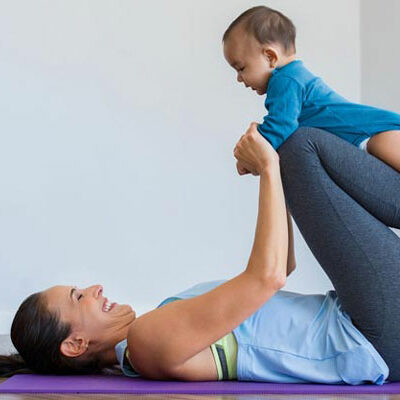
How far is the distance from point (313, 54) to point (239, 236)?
1.22m

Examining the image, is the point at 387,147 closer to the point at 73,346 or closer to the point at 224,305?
the point at 224,305

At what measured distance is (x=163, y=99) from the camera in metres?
4.46

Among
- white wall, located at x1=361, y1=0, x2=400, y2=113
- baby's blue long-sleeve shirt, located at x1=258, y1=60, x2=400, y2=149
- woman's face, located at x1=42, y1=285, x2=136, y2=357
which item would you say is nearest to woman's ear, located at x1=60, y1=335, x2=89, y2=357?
woman's face, located at x1=42, y1=285, x2=136, y2=357

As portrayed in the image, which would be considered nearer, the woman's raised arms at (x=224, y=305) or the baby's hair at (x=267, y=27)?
the woman's raised arms at (x=224, y=305)

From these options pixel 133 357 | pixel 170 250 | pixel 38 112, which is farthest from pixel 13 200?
pixel 133 357

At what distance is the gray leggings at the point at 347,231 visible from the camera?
5.51 ft

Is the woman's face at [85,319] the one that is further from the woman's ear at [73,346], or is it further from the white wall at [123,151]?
the white wall at [123,151]

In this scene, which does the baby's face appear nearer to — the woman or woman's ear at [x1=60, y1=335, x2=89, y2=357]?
the woman

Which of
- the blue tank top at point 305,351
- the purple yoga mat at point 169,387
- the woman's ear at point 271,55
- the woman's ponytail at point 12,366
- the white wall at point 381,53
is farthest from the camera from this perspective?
the white wall at point 381,53

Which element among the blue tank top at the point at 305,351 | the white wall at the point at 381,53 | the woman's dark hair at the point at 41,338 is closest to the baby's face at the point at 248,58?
the blue tank top at the point at 305,351

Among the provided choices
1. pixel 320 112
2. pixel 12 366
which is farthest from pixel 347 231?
pixel 12 366

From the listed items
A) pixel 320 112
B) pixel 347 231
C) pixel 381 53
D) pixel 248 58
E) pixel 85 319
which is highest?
pixel 381 53

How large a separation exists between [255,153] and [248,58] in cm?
46

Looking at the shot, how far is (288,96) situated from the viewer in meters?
1.95
